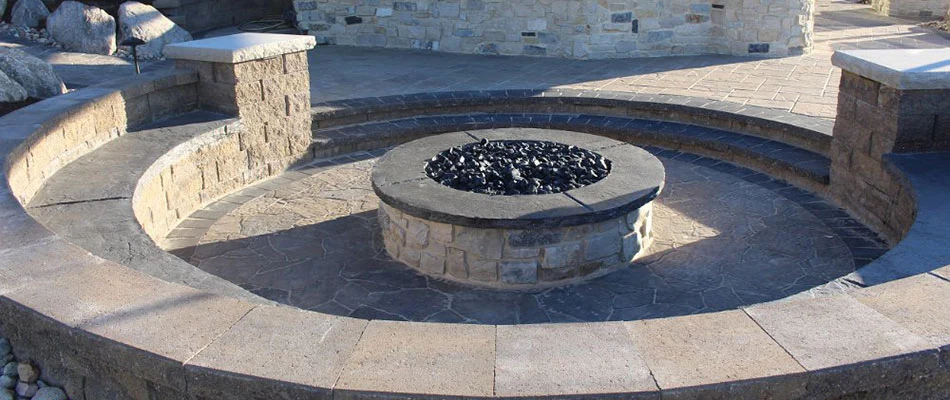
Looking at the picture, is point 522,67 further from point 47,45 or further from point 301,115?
point 47,45

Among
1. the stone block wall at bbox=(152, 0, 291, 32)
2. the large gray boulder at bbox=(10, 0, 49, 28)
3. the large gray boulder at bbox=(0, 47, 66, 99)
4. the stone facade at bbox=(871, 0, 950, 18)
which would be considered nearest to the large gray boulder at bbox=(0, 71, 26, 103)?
the large gray boulder at bbox=(0, 47, 66, 99)

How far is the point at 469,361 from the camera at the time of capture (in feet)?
8.95

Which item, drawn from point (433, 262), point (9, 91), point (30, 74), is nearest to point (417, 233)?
point (433, 262)

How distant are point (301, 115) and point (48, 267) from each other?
386 centimetres

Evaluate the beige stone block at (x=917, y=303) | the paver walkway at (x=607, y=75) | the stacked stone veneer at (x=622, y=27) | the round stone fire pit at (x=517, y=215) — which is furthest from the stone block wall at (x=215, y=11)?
the beige stone block at (x=917, y=303)

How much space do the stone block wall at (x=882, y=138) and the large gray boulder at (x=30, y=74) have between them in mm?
6122

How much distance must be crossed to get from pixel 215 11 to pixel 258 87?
7.54 metres

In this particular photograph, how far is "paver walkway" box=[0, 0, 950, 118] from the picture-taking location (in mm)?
8500

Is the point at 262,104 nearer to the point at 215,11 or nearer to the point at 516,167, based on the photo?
the point at 516,167

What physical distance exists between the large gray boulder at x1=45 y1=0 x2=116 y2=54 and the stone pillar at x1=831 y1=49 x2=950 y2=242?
9.39 metres

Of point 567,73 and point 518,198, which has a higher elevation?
point 567,73

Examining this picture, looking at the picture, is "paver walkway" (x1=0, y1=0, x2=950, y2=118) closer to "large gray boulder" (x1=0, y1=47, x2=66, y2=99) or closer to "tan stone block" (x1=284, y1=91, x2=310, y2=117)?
"tan stone block" (x1=284, y1=91, x2=310, y2=117)

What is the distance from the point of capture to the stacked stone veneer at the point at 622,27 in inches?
410

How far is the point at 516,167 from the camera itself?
5312 mm
